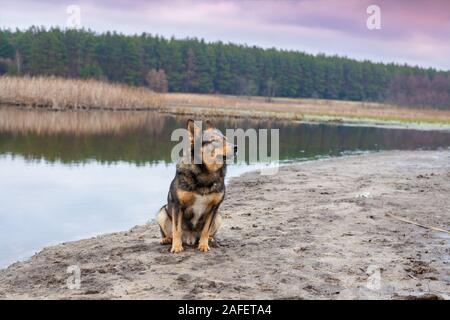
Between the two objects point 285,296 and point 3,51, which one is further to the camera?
point 3,51

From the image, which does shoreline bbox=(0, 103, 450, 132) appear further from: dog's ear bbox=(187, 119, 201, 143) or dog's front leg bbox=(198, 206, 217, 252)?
dog's ear bbox=(187, 119, 201, 143)

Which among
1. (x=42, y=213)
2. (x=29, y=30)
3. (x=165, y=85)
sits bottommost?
(x=42, y=213)

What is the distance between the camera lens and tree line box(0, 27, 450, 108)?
330 ft

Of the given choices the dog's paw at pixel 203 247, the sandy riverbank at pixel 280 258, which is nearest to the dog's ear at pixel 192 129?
the dog's paw at pixel 203 247

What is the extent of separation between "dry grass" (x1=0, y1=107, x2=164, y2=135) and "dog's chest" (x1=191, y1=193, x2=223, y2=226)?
2770 centimetres

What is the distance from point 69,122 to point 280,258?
118 ft

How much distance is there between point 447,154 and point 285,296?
26483 mm

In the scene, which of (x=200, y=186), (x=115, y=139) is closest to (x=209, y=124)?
(x=200, y=186)

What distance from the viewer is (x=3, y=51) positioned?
100312 millimetres

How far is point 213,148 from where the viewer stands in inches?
308

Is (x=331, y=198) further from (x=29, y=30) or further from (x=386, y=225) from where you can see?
(x=29, y=30)

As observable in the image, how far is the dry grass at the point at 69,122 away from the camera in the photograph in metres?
36.0

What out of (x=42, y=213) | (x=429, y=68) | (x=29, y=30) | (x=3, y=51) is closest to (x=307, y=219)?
(x=42, y=213)

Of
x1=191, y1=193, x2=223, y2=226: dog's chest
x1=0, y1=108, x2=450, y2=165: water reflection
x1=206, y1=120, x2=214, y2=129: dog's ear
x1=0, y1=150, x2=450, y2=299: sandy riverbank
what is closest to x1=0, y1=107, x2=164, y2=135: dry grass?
x1=0, y1=108, x2=450, y2=165: water reflection
